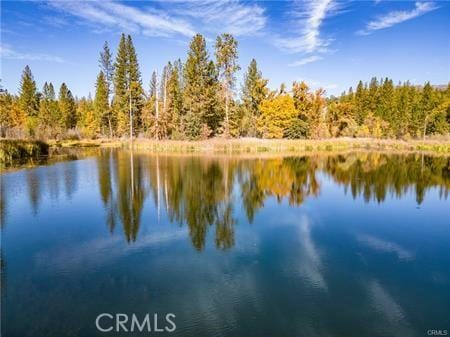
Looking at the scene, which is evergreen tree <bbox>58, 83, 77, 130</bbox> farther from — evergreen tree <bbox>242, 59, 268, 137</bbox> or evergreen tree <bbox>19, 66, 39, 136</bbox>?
evergreen tree <bbox>242, 59, 268, 137</bbox>

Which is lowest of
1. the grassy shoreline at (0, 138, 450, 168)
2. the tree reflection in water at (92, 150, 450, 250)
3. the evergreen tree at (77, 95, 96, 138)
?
the tree reflection in water at (92, 150, 450, 250)

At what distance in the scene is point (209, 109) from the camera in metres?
49.1

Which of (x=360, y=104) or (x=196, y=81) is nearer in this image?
(x=196, y=81)

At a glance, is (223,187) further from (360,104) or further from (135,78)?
(360,104)

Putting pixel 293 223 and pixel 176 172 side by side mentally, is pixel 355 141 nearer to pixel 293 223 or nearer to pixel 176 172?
pixel 176 172

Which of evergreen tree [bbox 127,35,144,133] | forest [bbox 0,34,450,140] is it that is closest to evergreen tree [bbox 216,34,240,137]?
forest [bbox 0,34,450,140]

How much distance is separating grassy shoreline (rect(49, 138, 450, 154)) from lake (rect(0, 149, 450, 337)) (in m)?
23.7

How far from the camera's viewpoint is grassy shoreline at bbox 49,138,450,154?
42.1 m

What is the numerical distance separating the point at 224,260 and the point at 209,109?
4188cm

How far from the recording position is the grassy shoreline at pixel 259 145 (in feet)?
138

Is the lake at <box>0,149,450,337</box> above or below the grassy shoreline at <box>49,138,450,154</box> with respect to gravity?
below

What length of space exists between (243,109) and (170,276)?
174 feet

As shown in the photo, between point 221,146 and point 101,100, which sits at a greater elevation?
point 101,100

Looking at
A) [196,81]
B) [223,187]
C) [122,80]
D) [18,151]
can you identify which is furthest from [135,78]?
[223,187]
